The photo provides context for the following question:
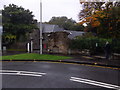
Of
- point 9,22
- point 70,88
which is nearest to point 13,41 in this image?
point 9,22

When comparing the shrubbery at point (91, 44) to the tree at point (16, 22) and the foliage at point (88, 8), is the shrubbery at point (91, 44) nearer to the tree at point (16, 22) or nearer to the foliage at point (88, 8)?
the foliage at point (88, 8)

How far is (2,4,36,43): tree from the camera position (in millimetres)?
27531

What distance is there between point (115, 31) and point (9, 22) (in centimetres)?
2226

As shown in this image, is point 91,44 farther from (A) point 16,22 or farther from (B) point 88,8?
(A) point 16,22

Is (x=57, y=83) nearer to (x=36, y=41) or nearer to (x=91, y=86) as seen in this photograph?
(x=91, y=86)

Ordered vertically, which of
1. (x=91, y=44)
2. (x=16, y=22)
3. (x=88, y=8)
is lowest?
(x=91, y=44)

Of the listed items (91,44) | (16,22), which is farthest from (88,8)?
(16,22)

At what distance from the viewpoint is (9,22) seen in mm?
28609

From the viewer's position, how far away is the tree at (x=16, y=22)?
27.5 metres

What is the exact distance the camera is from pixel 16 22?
30.2 metres

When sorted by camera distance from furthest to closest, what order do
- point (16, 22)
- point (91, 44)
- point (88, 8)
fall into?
point (16, 22) → point (88, 8) → point (91, 44)

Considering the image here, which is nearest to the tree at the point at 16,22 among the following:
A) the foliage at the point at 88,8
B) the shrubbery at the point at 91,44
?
the foliage at the point at 88,8

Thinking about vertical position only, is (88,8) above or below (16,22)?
above

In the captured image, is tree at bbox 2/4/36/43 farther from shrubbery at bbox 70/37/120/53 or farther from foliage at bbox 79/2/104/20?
shrubbery at bbox 70/37/120/53
